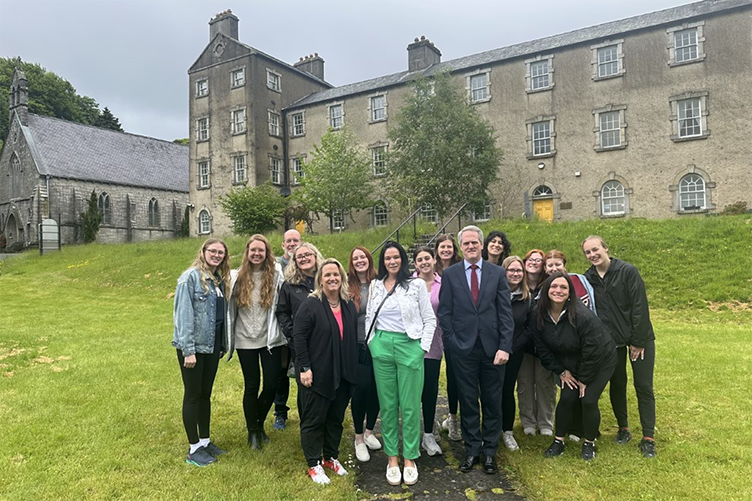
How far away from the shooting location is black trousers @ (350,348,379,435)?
4.83m

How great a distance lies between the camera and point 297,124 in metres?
32.0

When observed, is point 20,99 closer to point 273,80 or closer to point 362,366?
point 273,80

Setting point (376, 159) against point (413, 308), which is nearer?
point (413, 308)

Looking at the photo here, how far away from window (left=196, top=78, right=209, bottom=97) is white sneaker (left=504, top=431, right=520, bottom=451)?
108ft

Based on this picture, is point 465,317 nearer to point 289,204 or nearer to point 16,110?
point 289,204

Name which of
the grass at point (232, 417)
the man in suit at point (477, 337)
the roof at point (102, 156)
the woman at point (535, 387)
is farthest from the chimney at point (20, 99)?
the woman at point (535, 387)

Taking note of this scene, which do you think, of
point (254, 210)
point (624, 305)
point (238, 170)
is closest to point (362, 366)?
point (624, 305)

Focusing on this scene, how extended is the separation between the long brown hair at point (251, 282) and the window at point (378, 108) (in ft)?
80.7

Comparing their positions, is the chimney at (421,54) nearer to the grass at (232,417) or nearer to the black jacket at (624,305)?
the grass at (232,417)

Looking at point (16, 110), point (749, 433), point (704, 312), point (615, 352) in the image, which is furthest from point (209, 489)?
point (16, 110)

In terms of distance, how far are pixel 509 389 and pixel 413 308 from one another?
152 cm

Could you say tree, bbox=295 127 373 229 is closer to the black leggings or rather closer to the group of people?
the group of people

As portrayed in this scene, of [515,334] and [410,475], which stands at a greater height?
[515,334]

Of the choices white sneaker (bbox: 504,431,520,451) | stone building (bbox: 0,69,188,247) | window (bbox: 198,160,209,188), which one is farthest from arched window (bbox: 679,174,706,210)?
stone building (bbox: 0,69,188,247)
